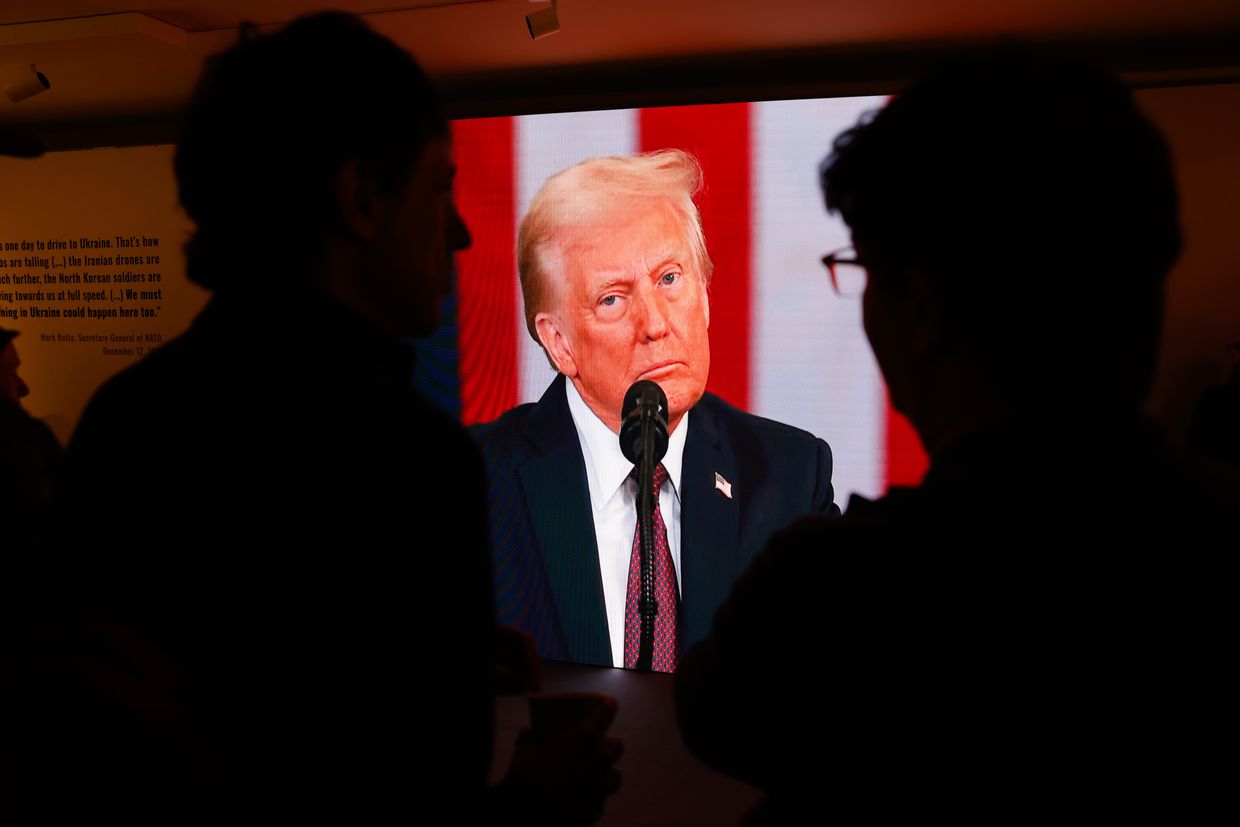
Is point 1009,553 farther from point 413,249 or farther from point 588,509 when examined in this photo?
point 588,509

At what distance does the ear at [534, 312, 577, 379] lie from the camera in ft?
12.2

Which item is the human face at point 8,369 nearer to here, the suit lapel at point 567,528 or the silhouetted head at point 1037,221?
the suit lapel at point 567,528

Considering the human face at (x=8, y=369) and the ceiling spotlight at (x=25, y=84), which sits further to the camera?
the ceiling spotlight at (x=25, y=84)

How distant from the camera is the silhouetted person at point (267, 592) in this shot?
0.70 m

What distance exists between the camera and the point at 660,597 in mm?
3600

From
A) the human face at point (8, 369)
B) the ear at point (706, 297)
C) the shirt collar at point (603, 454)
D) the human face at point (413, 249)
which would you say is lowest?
the shirt collar at point (603, 454)

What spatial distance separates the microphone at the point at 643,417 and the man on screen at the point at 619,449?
0.57 meters

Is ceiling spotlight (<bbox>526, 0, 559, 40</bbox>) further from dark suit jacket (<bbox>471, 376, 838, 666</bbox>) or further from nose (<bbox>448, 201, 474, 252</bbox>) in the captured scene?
nose (<bbox>448, 201, 474, 252</bbox>)

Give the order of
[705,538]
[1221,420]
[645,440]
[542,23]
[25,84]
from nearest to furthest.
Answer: [645,440], [542,23], [1221,420], [705,538], [25,84]

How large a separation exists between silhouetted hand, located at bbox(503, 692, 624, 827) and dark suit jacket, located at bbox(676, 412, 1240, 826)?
0.96 ft


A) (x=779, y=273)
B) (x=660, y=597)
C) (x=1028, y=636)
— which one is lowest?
(x=660, y=597)

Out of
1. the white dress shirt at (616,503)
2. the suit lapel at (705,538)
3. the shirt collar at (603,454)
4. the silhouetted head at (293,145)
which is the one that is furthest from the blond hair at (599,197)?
the silhouetted head at (293,145)

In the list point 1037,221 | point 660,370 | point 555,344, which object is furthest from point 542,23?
point 1037,221

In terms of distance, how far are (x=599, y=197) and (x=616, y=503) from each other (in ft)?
3.98
